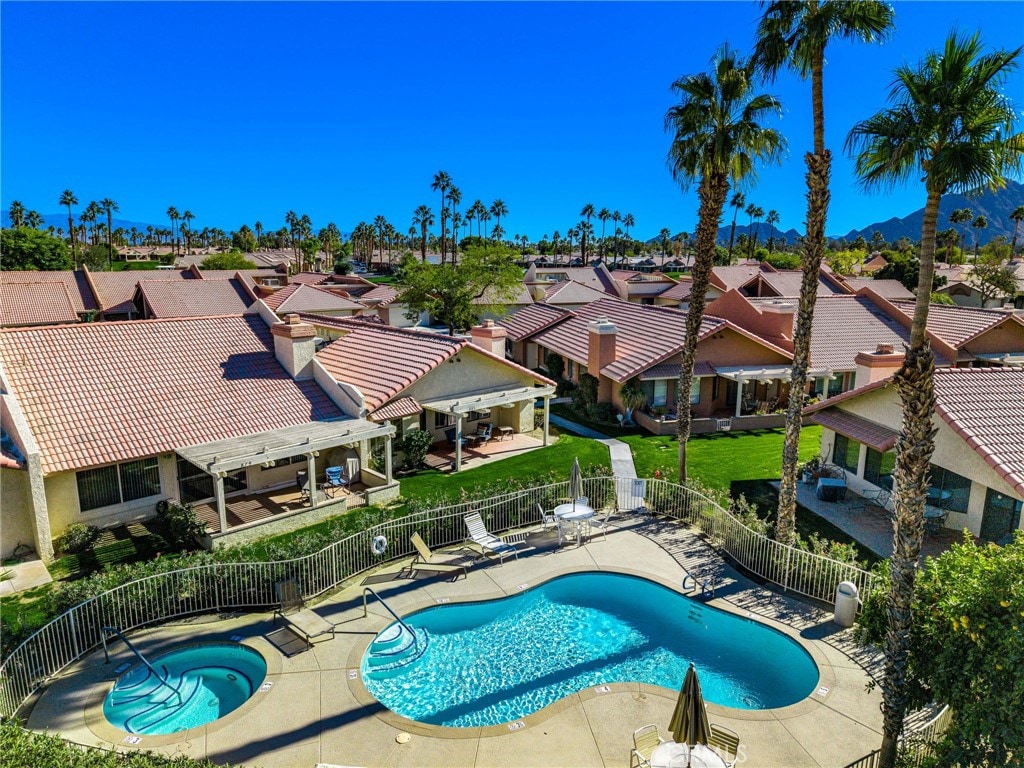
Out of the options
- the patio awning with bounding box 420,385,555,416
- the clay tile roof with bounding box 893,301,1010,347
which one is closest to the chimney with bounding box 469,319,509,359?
the patio awning with bounding box 420,385,555,416

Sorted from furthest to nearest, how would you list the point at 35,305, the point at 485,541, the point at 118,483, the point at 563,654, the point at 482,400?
the point at 35,305 → the point at 482,400 → the point at 118,483 → the point at 485,541 → the point at 563,654

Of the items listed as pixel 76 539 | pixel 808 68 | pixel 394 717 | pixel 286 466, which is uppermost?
pixel 808 68

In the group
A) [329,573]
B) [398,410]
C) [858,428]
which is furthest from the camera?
[398,410]

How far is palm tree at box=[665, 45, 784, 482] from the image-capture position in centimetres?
1941

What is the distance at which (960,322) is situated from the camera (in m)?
37.8

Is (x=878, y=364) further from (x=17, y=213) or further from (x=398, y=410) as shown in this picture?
(x=17, y=213)

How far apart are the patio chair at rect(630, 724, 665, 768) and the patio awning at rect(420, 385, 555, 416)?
1636 centimetres

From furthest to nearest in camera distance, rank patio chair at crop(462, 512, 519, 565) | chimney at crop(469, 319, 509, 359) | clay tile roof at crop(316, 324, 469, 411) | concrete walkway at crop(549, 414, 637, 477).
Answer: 1. chimney at crop(469, 319, 509, 359)
2. concrete walkway at crop(549, 414, 637, 477)
3. clay tile roof at crop(316, 324, 469, 411)
4. patio chair at crop(462, 512, 519, 565)

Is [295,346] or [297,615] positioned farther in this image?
[295,346]

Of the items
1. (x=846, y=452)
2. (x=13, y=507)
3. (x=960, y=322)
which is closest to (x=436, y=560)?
(x=13, y=507)

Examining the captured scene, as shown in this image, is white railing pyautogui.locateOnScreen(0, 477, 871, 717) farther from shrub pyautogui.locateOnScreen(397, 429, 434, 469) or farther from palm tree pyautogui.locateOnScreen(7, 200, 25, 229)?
palm tree pyautogui.locateOnScreen(7, 200, 25, 229)

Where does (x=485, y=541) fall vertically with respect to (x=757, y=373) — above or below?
below

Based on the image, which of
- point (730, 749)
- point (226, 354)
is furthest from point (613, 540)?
point (226, 354)

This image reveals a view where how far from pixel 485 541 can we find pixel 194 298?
45133mm
